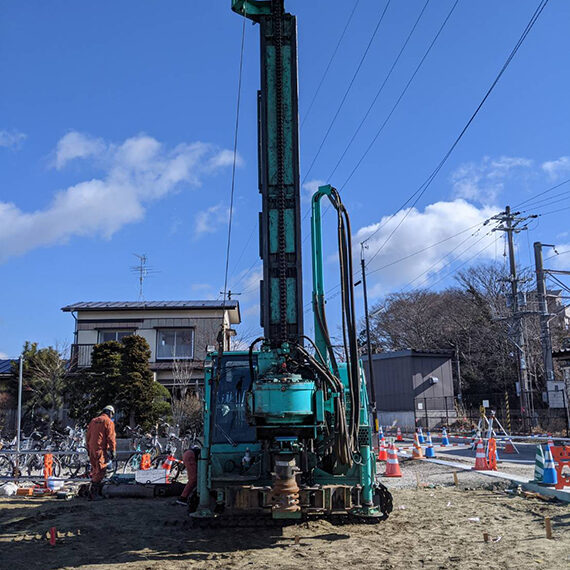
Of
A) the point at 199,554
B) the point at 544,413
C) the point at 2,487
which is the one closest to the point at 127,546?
the point at 199,554

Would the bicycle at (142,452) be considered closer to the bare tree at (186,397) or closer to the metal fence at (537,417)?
the bare tree at (186,397)

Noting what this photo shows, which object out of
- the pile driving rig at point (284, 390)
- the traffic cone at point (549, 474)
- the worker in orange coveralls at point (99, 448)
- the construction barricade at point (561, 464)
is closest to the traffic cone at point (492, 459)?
the construction barricade at point (561, 464)

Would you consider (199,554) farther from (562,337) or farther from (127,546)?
(562,337)

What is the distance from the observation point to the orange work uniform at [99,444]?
11.3 meters

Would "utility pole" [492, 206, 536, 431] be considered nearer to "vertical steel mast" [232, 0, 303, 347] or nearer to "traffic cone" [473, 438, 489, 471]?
"traffic cone" [473, 438, 489, 471]

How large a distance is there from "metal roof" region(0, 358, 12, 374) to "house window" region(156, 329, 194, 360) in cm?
806

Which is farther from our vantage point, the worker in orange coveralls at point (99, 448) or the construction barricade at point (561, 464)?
the worker in orange coveralls at point (99, 448)

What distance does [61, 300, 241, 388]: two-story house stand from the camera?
33.0 m

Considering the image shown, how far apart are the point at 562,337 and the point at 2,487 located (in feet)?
132

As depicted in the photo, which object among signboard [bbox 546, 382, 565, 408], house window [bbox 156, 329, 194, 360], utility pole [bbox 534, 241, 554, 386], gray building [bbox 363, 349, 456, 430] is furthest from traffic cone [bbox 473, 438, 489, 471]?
house window [bbox 156, 329, 194, 360]

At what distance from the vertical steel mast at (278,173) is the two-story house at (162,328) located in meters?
25.6

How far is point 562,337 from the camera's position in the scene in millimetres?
42969

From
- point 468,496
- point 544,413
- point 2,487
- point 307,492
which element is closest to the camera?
point 307,492

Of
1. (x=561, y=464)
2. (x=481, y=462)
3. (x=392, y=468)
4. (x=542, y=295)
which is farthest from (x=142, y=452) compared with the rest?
(x=542, y=295)
